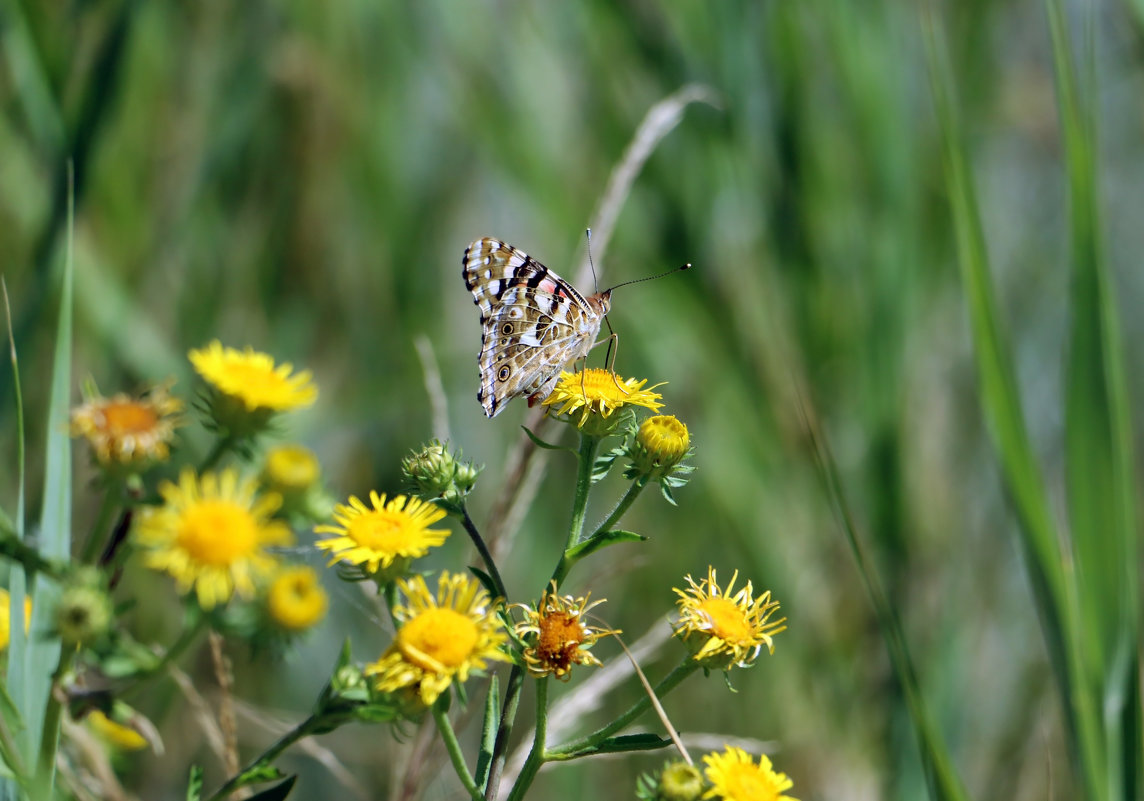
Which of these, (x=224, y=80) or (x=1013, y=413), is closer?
(x=1013, y=413)

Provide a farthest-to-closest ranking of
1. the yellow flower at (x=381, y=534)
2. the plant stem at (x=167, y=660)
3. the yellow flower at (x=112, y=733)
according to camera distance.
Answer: the yellow flower at (x=112, y=733) < the plant stem at (x=167, y=660) < the yellow flower at (x=381, y=534)

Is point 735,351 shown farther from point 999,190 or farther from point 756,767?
point 999,190

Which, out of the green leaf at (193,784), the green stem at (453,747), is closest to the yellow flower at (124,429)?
the green leaf at (193,784)

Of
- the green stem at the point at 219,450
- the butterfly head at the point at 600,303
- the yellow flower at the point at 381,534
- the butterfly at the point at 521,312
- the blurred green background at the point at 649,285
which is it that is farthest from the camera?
the blurred green background at the point at 649,285

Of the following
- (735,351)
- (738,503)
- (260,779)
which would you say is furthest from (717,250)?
(260,779)

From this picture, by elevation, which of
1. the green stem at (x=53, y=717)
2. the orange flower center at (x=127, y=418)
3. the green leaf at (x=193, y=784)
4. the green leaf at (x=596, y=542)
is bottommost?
the green leaf at (x=193, y=784)

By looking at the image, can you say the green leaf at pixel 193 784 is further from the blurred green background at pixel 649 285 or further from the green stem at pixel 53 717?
the blurred green background at pixel 649 285
